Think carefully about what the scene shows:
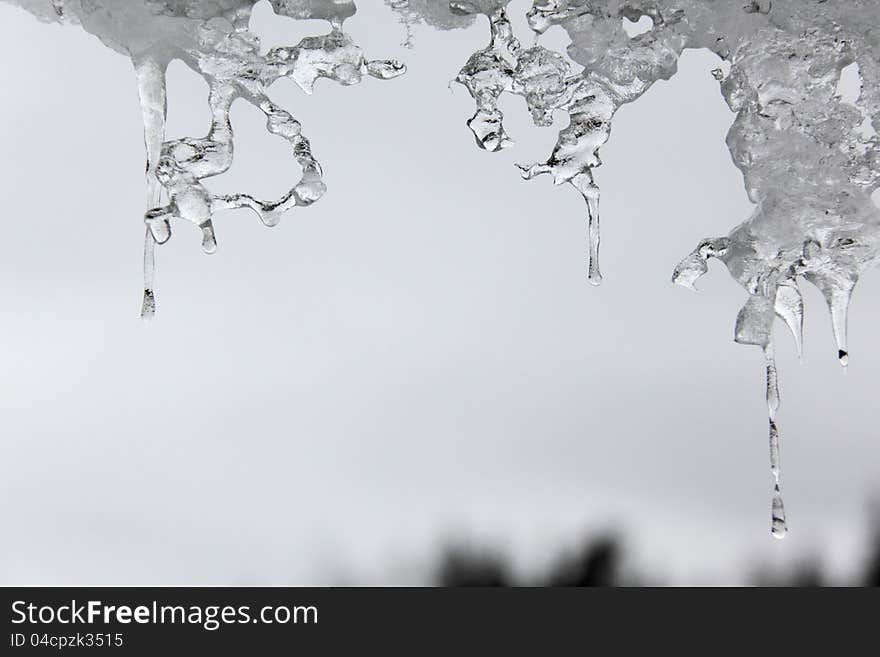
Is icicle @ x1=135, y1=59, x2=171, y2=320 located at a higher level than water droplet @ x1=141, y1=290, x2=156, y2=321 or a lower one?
higher

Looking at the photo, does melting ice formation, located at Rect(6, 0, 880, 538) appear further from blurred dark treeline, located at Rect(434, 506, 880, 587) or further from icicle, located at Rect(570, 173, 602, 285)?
blurred dark treeline, located at Rect(434, 506, 880, 587)

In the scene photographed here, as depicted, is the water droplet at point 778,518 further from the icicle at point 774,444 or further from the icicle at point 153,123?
the icicle at point 153,123

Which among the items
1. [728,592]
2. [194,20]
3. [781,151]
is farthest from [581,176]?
[728,592]

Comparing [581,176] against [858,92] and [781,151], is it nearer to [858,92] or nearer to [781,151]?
[781,151]

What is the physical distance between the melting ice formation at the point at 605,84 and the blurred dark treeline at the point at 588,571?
49.7 feet

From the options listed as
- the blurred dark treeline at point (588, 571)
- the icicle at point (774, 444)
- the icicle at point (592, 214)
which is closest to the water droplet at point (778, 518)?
the icicle at point (774, 444)

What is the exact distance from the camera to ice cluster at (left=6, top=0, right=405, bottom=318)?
3.56 feet

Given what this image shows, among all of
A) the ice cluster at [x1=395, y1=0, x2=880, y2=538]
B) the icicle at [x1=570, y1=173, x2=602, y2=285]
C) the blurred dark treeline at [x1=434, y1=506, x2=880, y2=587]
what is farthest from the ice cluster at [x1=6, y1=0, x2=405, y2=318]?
the blurred dark treeline at [x1=434, y1=506, x2=880, y2=587]

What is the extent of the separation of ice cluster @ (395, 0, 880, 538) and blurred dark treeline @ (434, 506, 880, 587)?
1512 centimetres

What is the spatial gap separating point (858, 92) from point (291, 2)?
796 mm

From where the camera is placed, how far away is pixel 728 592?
28.1 feet

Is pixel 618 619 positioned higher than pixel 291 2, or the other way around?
pixel 291 2

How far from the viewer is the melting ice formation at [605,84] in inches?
43.5

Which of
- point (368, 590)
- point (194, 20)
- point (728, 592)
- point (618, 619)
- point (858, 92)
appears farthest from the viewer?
point (728, 592)
